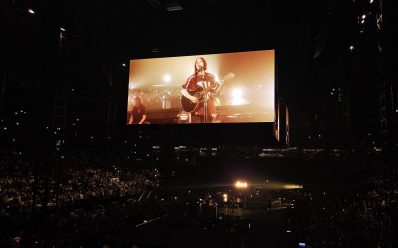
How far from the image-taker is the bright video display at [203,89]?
14.6 metres

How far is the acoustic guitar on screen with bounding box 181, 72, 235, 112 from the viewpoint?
15078 mm

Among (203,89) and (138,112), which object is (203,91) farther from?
(138,112)

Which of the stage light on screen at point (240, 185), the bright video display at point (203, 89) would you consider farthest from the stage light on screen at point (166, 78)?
the stage light on screen at point (240, 185)

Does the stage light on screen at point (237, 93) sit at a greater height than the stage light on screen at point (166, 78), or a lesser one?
lesser

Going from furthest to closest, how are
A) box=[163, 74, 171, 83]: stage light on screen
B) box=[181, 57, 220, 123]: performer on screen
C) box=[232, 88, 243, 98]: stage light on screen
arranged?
box=[163, 74, 171, 83]: stage light on screen < box=[181, 57, 220, 123]: performer on screen < box=[232, 88, 243, 98]: stage light on screen

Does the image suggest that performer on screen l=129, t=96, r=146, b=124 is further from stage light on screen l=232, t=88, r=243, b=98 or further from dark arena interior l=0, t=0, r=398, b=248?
stage light on screen l=232, t=88, r=243, b=98

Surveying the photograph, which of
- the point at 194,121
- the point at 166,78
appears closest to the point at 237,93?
the point at 194,121

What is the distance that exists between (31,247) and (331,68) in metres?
12.3

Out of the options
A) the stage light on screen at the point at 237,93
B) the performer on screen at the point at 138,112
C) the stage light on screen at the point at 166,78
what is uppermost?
the stage light on screen at the point at 166,78

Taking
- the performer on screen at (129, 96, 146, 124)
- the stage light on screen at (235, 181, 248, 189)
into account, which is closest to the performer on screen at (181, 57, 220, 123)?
the performer on screen at (129, 96, 146, 124)

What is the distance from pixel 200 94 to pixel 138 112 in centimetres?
310

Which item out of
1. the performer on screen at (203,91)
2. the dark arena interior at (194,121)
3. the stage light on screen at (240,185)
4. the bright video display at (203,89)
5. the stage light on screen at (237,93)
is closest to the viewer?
the dark arena interior at (194,121)

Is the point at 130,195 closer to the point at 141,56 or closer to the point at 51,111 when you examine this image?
the point at 51,111

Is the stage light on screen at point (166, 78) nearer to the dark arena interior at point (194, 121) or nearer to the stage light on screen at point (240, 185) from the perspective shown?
the dark arena interior at point (194, 121)
